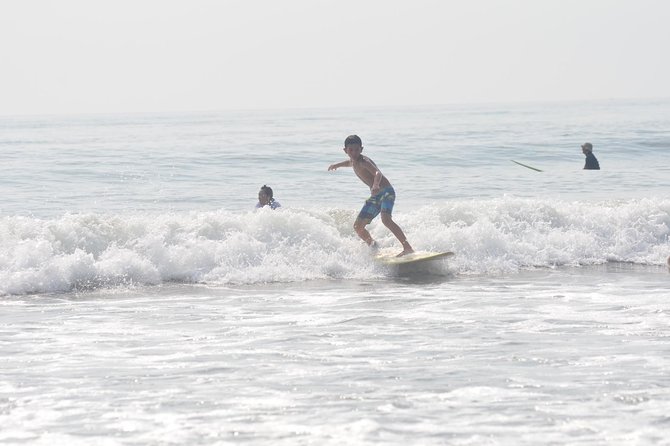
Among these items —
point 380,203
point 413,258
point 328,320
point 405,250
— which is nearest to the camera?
point 328,320

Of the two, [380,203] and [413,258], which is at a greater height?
[380,203]

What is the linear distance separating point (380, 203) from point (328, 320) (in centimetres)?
416

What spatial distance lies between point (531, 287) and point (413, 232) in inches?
147

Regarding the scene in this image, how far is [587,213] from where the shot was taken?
1766 cm

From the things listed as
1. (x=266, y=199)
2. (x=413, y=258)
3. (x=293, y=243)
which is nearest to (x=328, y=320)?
(x=413, y=258)

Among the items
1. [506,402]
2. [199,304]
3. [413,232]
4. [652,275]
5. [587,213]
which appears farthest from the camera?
[587,213]

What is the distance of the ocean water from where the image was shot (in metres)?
6.94

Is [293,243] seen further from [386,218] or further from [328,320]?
[328,320]

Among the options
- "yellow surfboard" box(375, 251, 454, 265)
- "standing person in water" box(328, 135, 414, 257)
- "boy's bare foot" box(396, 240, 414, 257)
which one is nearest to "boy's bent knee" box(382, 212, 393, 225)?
"standing person in water" box(328, 135, 414, 257)

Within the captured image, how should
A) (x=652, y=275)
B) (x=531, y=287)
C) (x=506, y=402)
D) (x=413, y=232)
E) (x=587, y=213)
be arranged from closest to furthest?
(x=506, y=402) → (x=531, y=287) → (x=652, y=275) → (x=413, y=232) → (x=587, y=213)

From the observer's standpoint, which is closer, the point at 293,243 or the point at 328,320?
the point at 328,320

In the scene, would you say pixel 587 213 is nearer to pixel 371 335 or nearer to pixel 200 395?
pixel 371 335

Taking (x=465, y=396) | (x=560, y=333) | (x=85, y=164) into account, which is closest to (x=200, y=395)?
(x=465, y=396)

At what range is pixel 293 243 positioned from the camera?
50.5 feet
